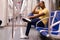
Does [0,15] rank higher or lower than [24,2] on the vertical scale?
lower

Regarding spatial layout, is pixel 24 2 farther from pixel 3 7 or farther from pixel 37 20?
pixel 37 20

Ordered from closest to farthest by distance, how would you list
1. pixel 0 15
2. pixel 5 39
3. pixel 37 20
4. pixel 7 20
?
pixel 5 39 < pixel 37 20 < pixel 0 15 < pixel 7 20

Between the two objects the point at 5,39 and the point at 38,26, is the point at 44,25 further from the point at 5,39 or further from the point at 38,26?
the point at 5,39

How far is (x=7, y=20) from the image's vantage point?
7.25m

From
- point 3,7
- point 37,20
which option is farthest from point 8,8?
point 37,20

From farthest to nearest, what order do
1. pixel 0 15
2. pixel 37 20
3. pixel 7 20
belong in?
pixel 7 20 < pixel 0 15 < pixel 37 20

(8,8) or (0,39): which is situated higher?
(8,8)

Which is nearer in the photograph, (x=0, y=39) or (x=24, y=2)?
(x=0, y=39)

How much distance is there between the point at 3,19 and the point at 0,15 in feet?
0.68

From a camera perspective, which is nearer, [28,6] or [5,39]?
[5,39]

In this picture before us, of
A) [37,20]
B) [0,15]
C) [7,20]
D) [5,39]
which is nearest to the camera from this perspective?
[5,39]

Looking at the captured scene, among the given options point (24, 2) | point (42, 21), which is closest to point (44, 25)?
point (42, 21)

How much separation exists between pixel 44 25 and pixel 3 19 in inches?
108

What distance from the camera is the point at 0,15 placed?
22.1ft
